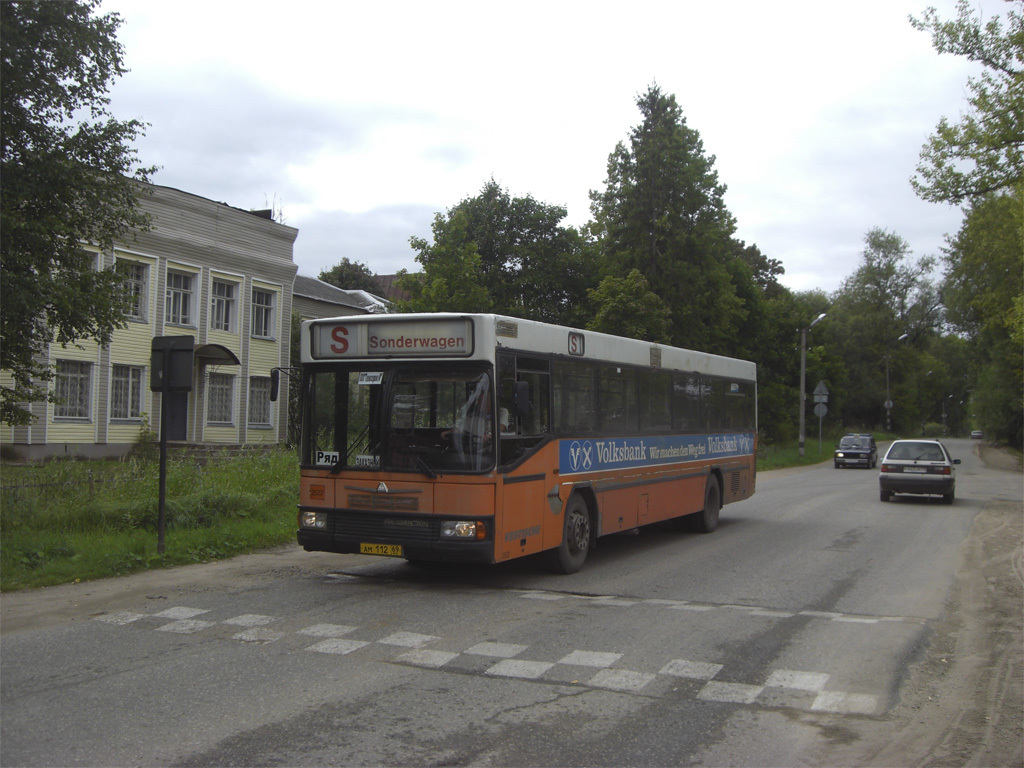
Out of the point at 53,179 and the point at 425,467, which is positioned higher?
the point at 53,179

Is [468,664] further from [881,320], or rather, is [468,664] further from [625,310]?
[881,320]

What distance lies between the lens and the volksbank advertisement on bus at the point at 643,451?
10453mm

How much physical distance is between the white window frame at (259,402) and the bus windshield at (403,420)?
86.4 ft

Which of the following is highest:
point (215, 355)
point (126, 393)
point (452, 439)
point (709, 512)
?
point (215, 355)

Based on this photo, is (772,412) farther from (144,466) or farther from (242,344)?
(144,466)

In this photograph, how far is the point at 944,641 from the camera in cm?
755

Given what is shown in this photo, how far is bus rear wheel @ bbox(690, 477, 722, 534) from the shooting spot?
14.9 metres

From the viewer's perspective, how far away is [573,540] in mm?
10531

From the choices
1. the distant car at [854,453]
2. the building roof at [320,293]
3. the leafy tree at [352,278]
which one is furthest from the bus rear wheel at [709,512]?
the leafy tree at [352,278]

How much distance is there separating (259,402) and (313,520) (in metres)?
27.2

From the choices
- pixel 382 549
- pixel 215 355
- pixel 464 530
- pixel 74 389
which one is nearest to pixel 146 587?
pixel 382 549

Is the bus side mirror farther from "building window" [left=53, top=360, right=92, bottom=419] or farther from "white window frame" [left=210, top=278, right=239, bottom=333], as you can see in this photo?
"white window frame" [left=210, top=278, right=239, bottom=333]

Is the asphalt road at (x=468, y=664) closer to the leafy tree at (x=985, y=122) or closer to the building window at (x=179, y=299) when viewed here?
the leafy tree at (x=985, y=122)

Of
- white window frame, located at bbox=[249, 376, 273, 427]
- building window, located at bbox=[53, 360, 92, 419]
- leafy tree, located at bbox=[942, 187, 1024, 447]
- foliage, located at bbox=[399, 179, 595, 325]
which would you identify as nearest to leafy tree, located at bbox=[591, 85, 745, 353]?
foliage, located at bbox=[399, 179, 595, 325]
